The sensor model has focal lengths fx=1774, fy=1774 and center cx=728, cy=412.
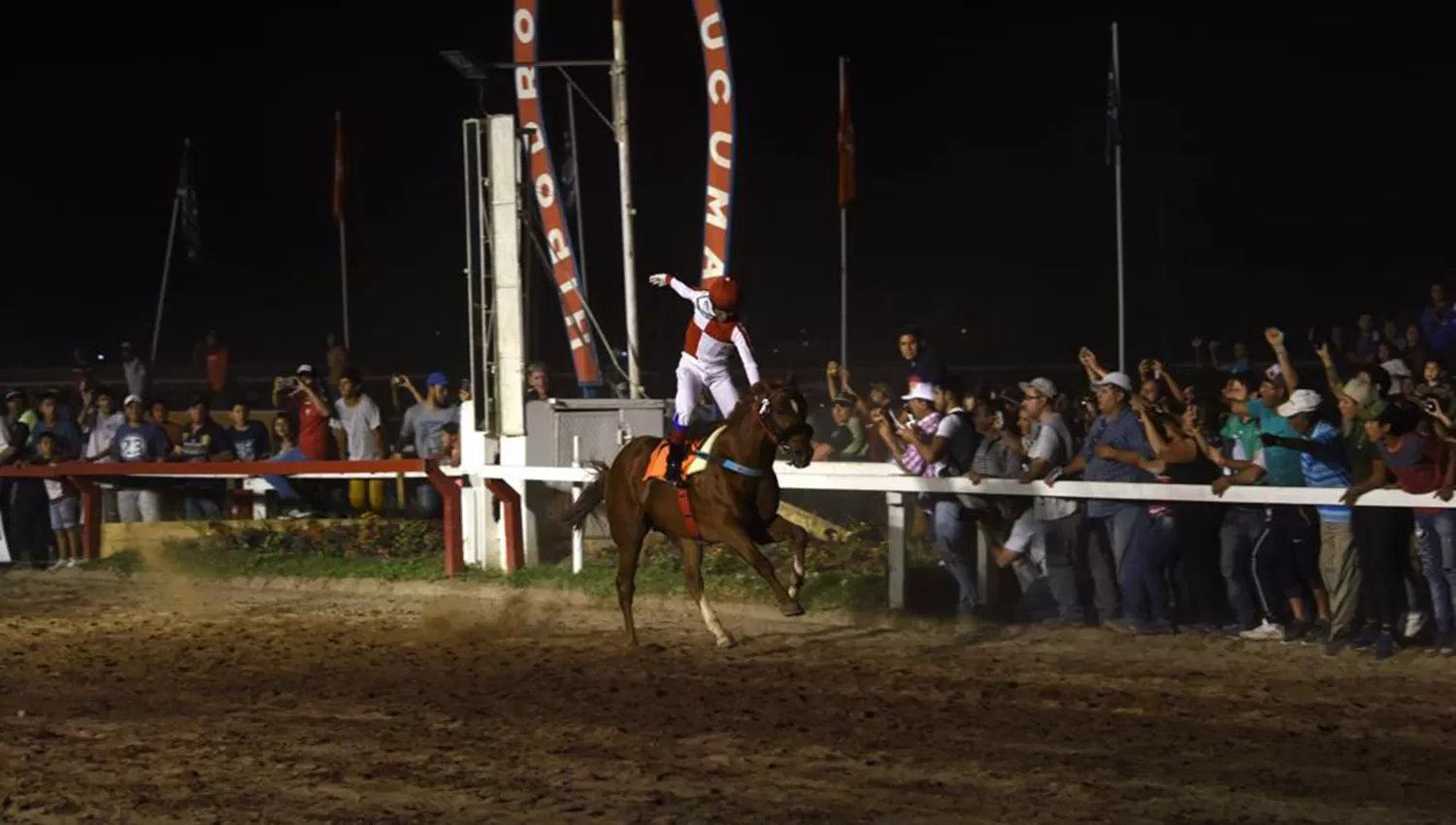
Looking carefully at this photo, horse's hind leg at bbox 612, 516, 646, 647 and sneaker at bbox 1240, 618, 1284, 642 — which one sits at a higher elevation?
horse's hind leg at bbox 612, 516, 646, 647

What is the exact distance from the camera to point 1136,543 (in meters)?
12.4

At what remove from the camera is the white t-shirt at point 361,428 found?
18516 millimetres

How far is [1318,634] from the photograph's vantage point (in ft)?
39.0

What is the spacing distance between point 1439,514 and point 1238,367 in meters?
5.85

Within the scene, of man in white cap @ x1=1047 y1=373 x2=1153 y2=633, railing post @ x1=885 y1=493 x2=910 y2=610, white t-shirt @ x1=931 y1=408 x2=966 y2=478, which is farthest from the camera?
railing post @ x1=885 y1=493 x2=910 y2=610

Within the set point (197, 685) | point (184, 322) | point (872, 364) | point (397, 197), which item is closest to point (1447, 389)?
point (197, 685)

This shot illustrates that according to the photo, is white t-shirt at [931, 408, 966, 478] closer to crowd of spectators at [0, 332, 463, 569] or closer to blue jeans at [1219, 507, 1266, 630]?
blue jeans at [1219, 507, 1266, 630]

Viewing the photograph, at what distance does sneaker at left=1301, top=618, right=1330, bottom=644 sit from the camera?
11.7 meters

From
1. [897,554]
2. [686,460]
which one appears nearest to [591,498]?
[686,460]

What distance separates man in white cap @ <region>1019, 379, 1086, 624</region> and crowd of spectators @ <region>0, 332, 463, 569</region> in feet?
21.7

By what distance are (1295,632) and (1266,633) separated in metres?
0.19

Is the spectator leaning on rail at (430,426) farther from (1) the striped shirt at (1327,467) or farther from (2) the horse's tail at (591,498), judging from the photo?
(1) the striped shirt at (1327,467)

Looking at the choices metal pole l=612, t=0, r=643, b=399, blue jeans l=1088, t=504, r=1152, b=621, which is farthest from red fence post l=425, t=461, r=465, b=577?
blue jeans l=1088, t=504, r=1152, b=621

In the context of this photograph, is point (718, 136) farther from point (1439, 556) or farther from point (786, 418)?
point (1439, 556)
